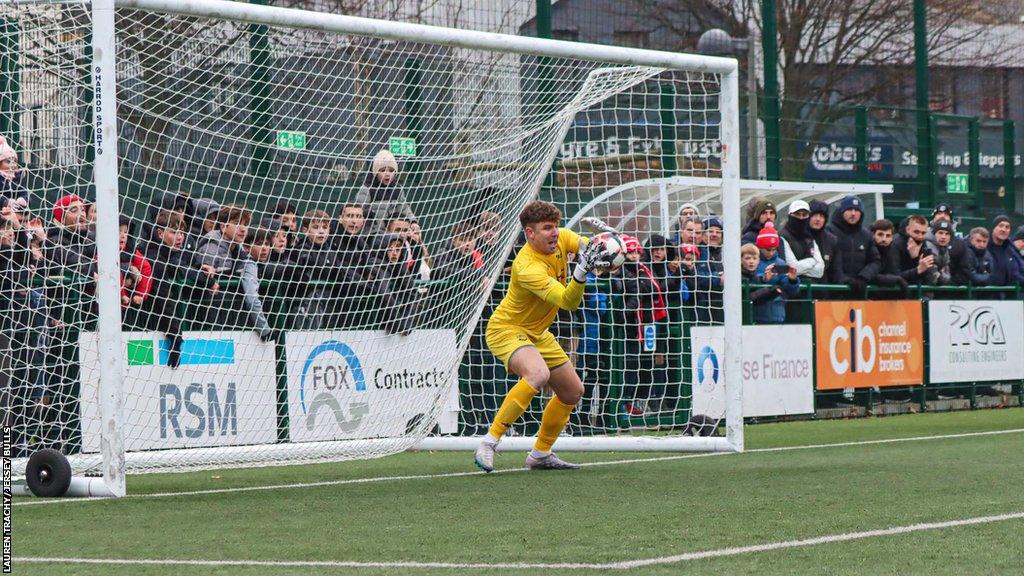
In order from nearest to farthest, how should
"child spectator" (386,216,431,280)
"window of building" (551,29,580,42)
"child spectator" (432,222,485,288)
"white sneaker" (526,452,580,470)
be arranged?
"white sneaker" (526,452,580,470)
"child spectator" (386,216,431,280)
"child spectator" (432,222,485,288)
"window of building" (551,29,580,42)

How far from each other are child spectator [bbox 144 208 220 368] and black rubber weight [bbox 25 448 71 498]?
1.68m

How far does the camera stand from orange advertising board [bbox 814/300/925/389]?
15875 millimetres

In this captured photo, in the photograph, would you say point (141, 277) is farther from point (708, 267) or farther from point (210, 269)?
point (708, 267)

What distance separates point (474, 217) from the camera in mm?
11992

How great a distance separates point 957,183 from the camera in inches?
798

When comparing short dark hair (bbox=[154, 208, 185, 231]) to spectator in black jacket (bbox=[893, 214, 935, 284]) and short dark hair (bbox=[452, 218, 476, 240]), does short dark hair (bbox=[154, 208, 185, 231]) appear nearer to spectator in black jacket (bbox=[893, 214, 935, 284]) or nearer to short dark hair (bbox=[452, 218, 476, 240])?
short dark hair (bbox=[452, 218, 476, 240])

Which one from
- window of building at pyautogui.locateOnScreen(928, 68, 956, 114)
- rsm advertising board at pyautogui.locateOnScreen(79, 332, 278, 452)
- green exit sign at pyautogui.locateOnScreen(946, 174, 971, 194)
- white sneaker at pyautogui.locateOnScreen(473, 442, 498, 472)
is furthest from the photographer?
window of building at pyautogui.locateOnScreen(928, 68, 956, 114)

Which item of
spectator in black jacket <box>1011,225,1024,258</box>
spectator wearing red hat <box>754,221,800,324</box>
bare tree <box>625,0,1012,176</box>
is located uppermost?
bare tree <box>625,0,1012,176</box>

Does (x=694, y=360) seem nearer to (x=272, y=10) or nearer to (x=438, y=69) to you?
(x=438, y=69)

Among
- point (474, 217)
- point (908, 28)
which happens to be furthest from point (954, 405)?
point (908, 28)

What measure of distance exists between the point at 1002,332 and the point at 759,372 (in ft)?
14.1

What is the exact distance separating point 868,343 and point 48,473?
32.0ft

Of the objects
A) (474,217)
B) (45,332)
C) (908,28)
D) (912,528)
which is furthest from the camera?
(908,28)

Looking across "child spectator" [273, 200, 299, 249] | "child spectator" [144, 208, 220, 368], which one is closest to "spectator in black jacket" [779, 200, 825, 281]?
"child spectator" [273, 200, 299, 249]
